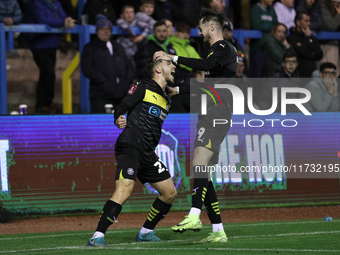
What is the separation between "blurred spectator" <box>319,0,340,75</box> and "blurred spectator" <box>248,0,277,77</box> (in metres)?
1.69

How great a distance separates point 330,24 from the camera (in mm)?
13961

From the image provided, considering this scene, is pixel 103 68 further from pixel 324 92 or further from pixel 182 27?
pixel 324 92

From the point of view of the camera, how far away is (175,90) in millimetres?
7379

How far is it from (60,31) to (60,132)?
226cm

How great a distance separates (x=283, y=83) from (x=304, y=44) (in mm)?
1551

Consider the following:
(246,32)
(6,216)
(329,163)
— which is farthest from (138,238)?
(246,32)

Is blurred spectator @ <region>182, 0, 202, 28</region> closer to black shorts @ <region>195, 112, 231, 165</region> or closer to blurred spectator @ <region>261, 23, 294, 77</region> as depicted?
blurred spectator @ <region>261, 23, 294, 77</region>

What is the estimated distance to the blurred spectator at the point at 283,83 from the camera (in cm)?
1148

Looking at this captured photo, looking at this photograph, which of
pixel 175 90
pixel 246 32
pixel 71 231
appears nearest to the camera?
pixel 175 90

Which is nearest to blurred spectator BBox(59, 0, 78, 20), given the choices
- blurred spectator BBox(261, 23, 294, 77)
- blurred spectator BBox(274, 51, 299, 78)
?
blurred spectator BBox(261, 23, 294, 77)

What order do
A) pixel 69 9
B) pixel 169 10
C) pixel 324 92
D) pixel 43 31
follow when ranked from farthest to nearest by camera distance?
pixel 169 10, pixel 69 9, pixel 324 92, pixel 43 31

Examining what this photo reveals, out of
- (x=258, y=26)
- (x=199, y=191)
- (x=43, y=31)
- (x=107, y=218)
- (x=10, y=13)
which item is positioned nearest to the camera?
(x=107, y=218)

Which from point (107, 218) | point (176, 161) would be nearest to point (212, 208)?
point (107, 218)

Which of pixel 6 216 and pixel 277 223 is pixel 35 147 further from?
pixel 277 223
